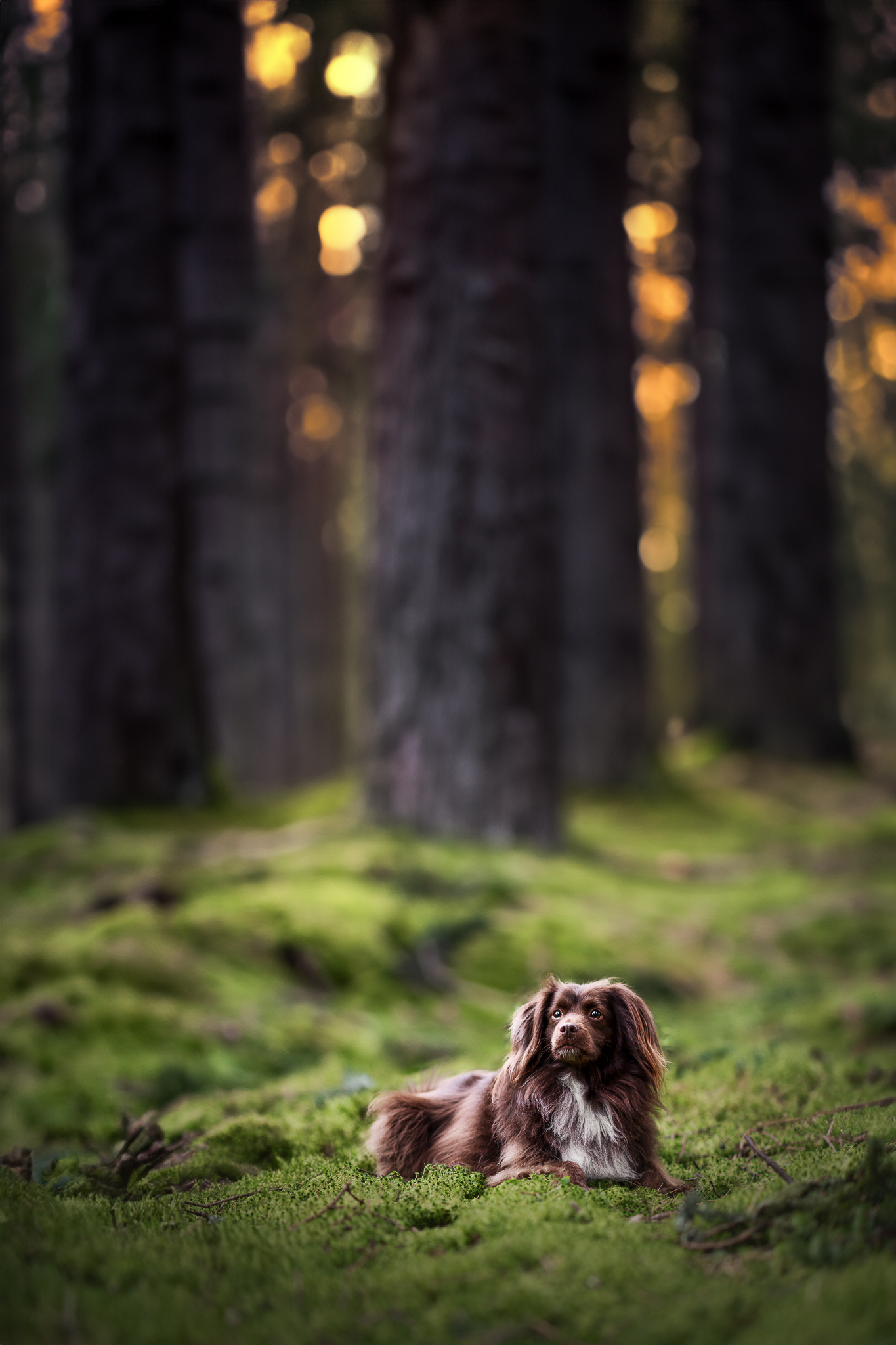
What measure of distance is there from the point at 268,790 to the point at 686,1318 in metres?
16.1

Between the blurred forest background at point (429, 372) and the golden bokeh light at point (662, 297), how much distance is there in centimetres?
10

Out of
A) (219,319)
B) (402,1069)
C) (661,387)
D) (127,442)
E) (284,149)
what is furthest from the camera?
(661,387)

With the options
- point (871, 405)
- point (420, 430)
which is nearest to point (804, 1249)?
point (420, 430)

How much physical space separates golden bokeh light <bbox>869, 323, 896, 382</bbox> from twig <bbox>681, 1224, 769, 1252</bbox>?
74.8 ft

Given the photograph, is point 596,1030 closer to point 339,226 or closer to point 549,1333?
point 549,1333

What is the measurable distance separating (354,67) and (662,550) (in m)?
19.9

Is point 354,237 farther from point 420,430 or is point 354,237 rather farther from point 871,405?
point 420,430

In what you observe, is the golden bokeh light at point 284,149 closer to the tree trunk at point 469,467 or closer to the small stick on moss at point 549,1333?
the tree trunk at point 469,467

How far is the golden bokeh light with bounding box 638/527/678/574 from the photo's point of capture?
3372 cm

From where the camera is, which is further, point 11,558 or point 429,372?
point 11,558

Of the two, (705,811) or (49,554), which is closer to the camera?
(705,811)

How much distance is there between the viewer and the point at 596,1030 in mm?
2729

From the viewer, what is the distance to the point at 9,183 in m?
13.0

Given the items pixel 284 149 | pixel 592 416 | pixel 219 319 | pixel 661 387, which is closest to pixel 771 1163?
pixel 592 416
